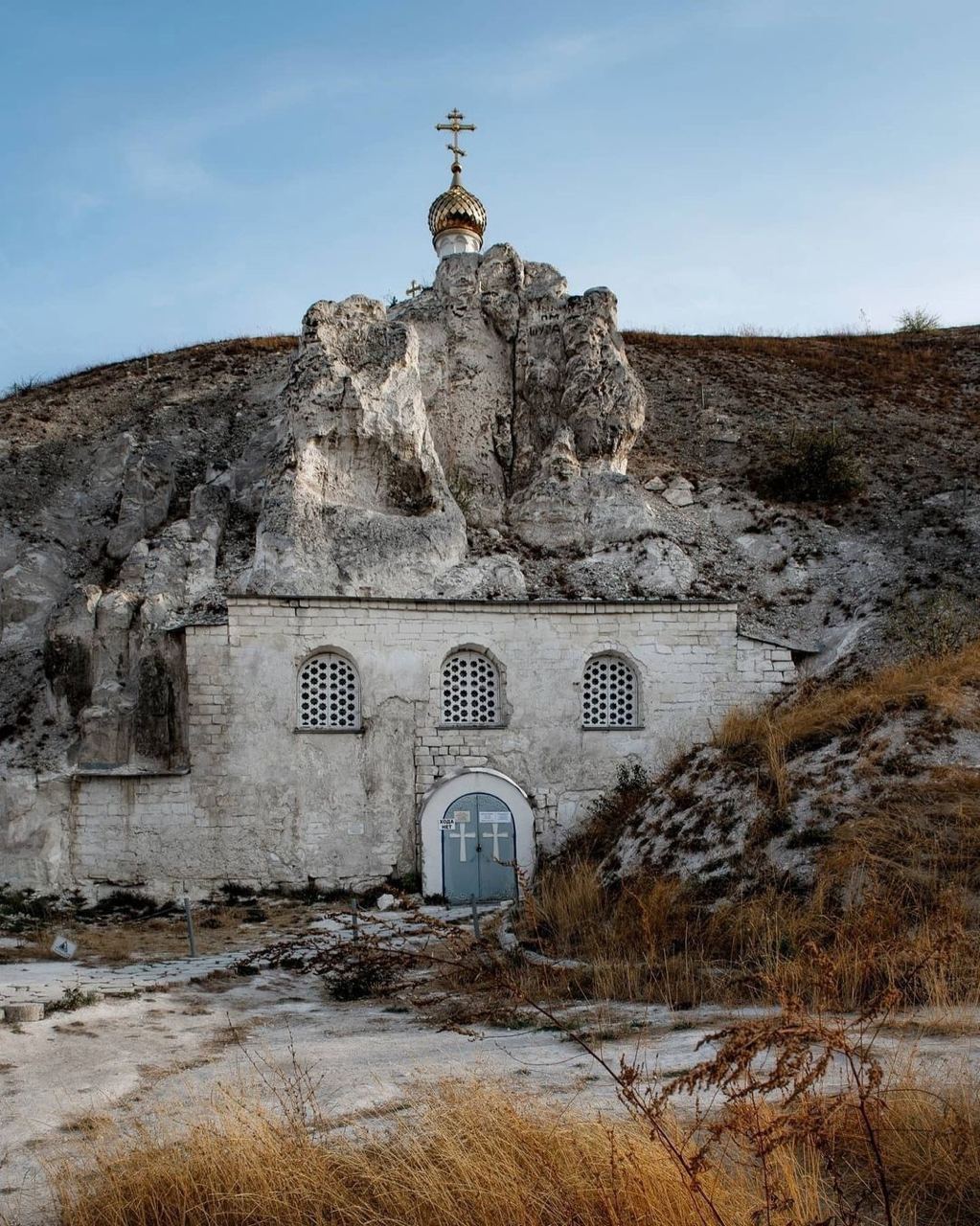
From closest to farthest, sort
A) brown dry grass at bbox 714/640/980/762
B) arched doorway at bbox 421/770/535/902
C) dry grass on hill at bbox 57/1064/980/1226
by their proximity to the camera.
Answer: dry grass on hill at bbox 57/1064/980/1226 < brown dry grass at bbox 714/640/980/762 < arched doorway at bbox 421/770/535/902

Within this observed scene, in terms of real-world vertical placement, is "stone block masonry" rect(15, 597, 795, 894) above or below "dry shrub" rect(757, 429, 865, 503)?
below

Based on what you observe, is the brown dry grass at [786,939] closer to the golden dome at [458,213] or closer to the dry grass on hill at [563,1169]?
the dry grass on hill at [563,1169]

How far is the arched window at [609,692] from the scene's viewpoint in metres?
18.5

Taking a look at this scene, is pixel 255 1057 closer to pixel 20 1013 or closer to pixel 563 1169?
pixel 20 1013

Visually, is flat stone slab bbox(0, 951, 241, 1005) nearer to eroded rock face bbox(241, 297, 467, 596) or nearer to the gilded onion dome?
eroded rock face bbox(241, 297, 467, 596)

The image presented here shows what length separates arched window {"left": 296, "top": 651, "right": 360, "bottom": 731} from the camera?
17.7 metres

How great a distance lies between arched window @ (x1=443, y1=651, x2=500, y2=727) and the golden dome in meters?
15.1

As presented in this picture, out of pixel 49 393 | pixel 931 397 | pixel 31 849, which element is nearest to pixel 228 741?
pixel 31 849

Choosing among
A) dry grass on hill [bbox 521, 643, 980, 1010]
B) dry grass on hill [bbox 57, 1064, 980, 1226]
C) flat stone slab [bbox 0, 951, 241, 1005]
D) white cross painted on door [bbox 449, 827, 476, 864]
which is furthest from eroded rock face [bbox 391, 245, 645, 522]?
dry grass on hill [bbox 57, 1064, 980, 1226]

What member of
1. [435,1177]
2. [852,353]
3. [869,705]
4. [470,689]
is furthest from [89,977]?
[852,353]

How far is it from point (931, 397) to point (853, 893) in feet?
88.8

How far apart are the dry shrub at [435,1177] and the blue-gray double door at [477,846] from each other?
12430 millimetres

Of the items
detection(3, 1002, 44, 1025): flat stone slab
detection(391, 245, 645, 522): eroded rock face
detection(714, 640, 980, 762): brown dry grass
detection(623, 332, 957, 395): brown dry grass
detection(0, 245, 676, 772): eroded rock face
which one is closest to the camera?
detection(3, 1002, 44, 1025): flat stone slab

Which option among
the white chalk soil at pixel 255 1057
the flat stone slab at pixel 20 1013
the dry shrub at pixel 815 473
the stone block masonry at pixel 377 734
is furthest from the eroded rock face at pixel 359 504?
the white chalk soil at pixel 255 1057
